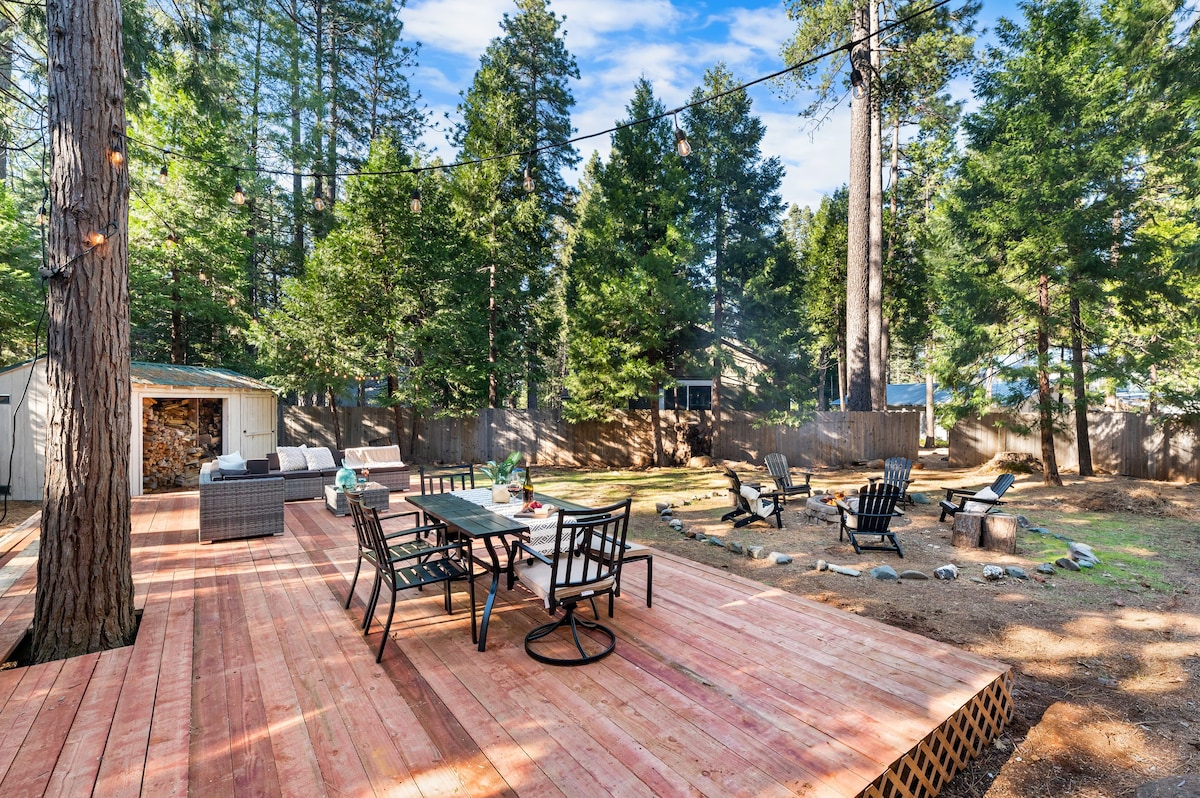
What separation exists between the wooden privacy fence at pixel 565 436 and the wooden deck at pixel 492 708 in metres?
11.0

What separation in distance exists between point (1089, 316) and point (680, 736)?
12.4 m

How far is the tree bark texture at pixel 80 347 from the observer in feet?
10.9

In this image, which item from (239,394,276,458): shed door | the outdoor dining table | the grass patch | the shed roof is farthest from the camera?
(239,394,276,458): shed door

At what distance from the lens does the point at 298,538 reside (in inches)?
252

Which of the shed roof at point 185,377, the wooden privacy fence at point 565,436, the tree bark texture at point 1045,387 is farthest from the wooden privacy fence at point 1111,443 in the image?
the shed roof at point 185,377

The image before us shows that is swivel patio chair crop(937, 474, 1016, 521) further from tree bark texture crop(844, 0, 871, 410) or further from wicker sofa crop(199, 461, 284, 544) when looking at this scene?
wicker sofa crop(199, 461, 284, 544)

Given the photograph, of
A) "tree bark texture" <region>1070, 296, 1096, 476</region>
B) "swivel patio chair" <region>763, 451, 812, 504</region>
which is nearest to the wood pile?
"swivel patio chair" <region>763, 451, 812, 504</region>

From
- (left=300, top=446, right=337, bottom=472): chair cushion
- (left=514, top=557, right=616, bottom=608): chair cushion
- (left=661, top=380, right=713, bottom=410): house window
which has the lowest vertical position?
(left=514, top=557, right=616, bottom=608): chair cushion

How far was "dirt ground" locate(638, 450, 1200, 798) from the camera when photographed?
2.65 metres

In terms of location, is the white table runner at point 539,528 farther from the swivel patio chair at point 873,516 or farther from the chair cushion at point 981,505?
the chair cushion at point 981,505

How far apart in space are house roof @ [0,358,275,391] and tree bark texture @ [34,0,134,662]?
20.9 feet

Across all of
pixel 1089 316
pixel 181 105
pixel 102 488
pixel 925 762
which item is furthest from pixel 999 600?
pixel 181 105

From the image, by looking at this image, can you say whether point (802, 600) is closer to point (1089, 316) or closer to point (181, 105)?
point (1089, 316)

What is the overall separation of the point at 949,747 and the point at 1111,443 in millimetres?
13574
